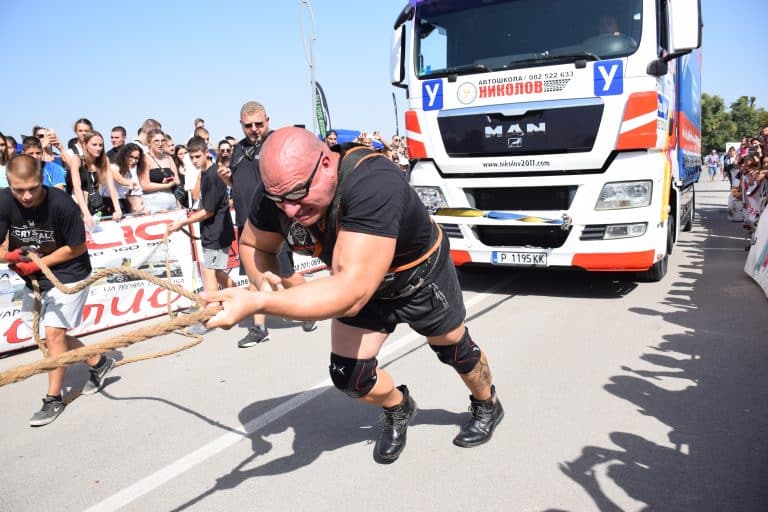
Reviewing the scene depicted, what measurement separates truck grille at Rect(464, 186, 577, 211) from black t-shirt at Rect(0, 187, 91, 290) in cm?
388

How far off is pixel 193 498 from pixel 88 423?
1.42 metres

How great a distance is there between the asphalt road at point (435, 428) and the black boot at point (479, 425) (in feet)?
0.20

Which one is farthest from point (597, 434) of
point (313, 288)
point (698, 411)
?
point (313, 288)

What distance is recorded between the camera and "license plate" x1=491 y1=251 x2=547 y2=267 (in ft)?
19.8

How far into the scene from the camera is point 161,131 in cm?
833

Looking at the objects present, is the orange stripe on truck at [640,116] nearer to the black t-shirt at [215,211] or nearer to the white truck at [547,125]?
the white truck at [547,125]

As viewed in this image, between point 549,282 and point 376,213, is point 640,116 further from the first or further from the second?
point 376,213

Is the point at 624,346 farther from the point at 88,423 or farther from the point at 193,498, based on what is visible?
the point at 88,423

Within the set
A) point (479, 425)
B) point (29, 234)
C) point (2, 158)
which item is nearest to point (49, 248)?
point (29, 234)

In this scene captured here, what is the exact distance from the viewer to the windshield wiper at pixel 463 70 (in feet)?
19.9

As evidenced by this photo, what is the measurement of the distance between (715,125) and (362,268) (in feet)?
253

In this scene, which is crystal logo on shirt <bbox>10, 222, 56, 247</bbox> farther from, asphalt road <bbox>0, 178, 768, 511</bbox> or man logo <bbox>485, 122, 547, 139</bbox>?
man logo <bbox>485, 122, 547, 139</bbox>

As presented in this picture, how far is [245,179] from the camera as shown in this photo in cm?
498

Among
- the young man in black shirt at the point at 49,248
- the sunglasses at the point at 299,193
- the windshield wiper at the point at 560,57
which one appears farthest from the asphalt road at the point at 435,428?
the windshield wiper at the point at 560,57
